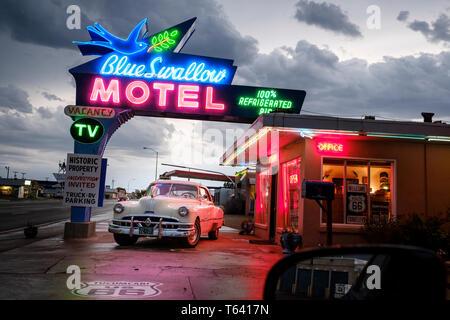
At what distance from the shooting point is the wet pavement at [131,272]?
18.3ft

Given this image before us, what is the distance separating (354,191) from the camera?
12.1 meters

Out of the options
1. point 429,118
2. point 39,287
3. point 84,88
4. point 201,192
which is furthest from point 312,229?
point 84,88

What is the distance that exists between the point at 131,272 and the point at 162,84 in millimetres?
9610

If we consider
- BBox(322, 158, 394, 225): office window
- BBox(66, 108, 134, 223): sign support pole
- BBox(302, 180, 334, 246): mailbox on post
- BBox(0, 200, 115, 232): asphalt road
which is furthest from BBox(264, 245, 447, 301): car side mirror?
BBox(0, 200, 115, 232): asphalt road

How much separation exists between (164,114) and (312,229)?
716 cm

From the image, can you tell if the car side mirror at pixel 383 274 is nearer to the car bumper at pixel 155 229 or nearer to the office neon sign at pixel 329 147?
the car bumper at pixel 155 229

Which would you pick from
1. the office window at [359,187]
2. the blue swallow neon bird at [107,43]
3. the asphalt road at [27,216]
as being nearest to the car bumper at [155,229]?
the office window at [359,187]

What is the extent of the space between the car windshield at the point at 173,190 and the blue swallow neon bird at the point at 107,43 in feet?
20.4

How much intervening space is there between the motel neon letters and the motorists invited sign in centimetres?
313

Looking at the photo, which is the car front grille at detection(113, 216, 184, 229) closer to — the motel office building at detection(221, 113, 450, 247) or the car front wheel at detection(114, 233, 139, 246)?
the car front wheel at detection(114, 233, 139, 246)

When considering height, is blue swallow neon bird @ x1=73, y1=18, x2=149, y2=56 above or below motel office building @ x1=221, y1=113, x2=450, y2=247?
above

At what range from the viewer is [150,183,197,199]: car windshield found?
41.0ft

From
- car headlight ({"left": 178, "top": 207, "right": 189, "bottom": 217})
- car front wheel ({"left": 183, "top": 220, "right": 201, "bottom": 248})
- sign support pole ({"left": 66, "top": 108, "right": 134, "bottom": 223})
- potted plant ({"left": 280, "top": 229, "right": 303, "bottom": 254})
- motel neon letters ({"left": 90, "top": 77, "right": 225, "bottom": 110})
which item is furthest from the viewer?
motel neon letters ({"left": 90, "top": 77, "right": 225, "bottom": 110})
